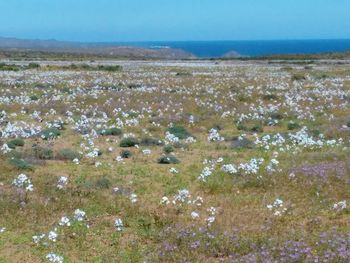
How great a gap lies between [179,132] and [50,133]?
16.2 feet

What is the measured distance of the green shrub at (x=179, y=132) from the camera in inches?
864

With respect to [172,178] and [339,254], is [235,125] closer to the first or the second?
[172,178]

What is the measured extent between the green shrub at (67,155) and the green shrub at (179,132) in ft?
16.1

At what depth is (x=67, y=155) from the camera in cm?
1806

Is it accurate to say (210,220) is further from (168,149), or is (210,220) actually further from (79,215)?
(168,149)

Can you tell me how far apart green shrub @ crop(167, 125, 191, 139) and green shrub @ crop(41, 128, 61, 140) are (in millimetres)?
4331

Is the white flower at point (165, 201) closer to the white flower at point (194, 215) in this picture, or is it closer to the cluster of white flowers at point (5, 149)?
the white flower at point (194, 215)

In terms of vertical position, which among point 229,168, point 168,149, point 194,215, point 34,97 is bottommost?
point 34,97

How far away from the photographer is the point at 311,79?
4491 centimetres

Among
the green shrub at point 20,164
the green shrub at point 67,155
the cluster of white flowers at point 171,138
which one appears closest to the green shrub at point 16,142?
the green shrub at point 67,155

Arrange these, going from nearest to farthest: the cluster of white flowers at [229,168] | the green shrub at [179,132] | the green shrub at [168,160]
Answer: the cluster of white flowers at [229,168] → the green shrub at [168,160] → the green shrub at [179,132]

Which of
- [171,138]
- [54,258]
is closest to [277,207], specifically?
[54,258]

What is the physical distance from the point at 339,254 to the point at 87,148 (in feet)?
37.6

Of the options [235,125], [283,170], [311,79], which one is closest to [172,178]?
[283,170]
